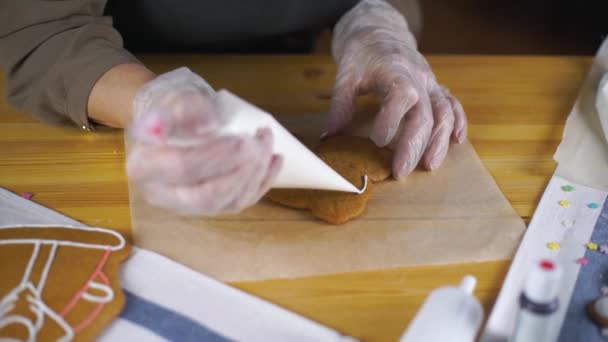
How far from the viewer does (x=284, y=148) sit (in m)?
0.63

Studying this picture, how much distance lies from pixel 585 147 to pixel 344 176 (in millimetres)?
378

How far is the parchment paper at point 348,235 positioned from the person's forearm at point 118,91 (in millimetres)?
110

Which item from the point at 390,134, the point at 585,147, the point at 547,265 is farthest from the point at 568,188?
the point at 547,265

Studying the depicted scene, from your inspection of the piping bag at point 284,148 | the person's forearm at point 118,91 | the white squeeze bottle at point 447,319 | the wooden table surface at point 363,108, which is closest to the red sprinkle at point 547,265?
the white squeeze bottle at point 447,319

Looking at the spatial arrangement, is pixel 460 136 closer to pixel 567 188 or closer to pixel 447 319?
pixel 567 188

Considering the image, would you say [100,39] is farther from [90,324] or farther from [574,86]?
[574,86]

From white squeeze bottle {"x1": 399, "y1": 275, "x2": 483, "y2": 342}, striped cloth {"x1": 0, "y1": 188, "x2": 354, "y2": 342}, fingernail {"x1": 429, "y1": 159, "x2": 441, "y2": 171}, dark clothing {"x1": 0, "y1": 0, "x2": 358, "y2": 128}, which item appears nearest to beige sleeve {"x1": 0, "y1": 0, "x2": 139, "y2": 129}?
dark clothing {"x1": 0, "y1": 0, "x2": 358, "y2": 128}

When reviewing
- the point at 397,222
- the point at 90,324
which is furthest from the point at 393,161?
the point at 90,324

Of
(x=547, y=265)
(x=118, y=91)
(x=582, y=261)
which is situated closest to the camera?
(x=547, y=265)

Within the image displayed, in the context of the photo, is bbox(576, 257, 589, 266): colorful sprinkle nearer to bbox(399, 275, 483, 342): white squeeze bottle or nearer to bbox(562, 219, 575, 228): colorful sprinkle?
bbox(562, 219, 575, 228): colorful sprinkle

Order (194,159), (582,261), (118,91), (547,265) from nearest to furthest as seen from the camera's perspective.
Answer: (547,265) < (194,159) < (582,261) < (118,91)

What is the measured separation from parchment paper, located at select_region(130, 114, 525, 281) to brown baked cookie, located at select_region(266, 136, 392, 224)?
13 mm

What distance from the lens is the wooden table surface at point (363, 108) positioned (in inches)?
24.2

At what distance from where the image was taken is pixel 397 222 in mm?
722
